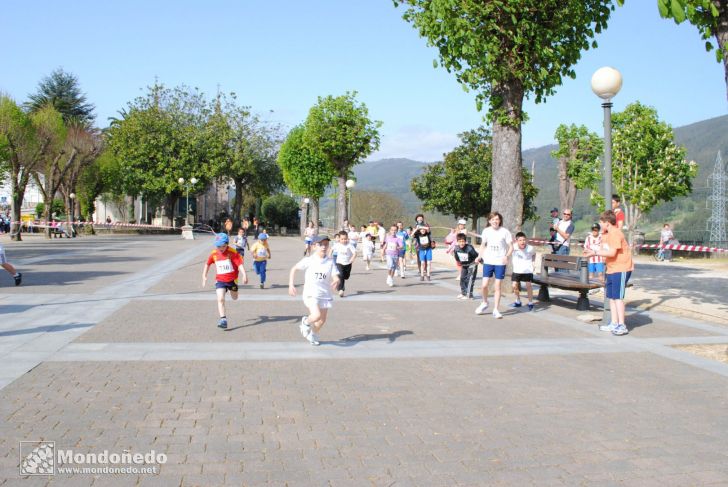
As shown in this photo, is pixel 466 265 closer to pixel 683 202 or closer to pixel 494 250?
pixel 494 250

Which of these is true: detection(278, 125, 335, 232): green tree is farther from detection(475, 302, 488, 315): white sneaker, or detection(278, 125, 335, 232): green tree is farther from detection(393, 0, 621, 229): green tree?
detection(475, 302, 488, 315): white sneaker

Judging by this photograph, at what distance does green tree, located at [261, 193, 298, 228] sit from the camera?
73.4m

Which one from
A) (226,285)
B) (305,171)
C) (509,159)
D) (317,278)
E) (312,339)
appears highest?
(305,171)

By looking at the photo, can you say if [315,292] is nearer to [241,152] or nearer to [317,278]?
[317,278]

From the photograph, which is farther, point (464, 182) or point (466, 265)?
point (464, 182)

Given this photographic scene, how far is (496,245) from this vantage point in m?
10.9

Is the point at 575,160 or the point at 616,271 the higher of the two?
the point at 575,160

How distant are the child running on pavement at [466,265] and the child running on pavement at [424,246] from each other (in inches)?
115

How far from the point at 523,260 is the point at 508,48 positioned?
4598mm

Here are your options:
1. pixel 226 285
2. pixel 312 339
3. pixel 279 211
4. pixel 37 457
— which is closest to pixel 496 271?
pixel 312 339

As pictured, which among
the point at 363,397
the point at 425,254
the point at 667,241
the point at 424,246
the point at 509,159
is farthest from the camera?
the point at 667,241

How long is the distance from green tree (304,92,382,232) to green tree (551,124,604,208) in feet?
39.2

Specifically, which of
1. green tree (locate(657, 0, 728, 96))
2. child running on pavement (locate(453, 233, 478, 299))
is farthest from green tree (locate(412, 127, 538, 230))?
green tree (locate(657, 0, 728, 96))

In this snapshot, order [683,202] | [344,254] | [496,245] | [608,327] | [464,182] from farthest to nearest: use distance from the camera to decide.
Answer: [683,202] < [464,182] < [344,254] < [496,245] < [608,327]
